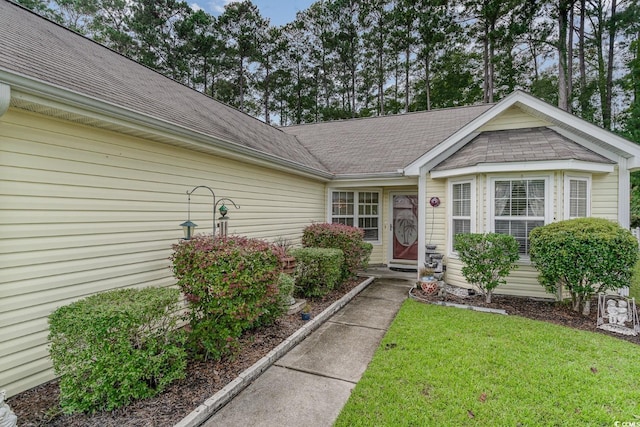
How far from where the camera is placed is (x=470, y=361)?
11.6ft

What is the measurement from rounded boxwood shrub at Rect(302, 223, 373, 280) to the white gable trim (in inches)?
82.8

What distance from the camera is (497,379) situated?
3170mm

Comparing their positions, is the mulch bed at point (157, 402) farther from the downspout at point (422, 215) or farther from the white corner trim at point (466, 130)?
the white corner trim at point (466, 130)

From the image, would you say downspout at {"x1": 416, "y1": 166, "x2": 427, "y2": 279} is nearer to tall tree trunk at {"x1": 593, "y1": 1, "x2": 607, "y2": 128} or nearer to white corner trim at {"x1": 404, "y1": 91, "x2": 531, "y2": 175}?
white corner trim at {"x1": 404, "y1": 91, "x2": 531, "y2": 175}

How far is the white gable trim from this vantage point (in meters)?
5.69

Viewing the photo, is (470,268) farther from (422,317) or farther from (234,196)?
(234,196)

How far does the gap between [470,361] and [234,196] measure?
178 inches

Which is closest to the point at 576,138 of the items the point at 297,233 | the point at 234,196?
the point at 297,233

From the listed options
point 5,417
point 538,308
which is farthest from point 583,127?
point 5,417

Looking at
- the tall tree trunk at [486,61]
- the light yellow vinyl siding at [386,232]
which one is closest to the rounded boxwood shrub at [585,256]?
the light yellow vinyl siding at [386,232]

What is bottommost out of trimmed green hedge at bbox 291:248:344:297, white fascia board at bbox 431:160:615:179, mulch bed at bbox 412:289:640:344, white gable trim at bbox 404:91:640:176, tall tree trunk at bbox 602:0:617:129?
mulch bed at bbox 412:289:640:344

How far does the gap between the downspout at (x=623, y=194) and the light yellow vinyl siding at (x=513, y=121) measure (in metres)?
1.53

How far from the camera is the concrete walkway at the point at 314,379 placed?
2670 mm

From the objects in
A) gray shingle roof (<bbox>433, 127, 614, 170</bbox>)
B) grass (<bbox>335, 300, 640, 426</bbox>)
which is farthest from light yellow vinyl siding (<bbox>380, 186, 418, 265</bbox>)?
grass (<bbox>335, 300, 640, 426</bbox>)
